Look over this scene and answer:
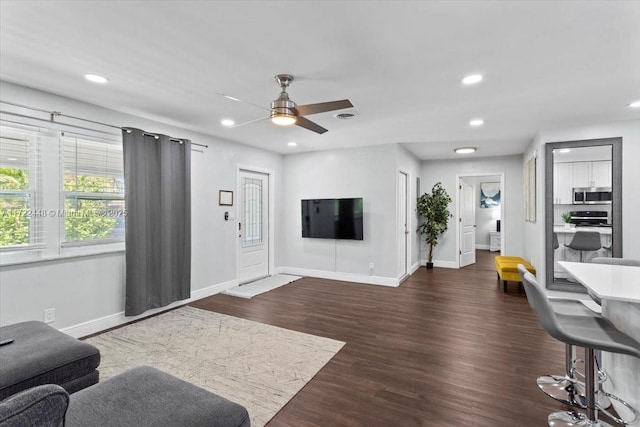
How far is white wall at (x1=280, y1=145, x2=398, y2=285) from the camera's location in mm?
5566

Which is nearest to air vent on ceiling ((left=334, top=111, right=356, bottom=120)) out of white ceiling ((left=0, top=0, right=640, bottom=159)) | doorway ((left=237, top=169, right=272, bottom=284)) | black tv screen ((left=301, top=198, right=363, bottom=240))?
white ceiling ((left=0, top=0, right=640, bottom=159))

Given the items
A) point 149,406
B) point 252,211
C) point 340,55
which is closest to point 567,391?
point 149,406

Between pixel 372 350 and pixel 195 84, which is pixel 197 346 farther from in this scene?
pixel 195 84

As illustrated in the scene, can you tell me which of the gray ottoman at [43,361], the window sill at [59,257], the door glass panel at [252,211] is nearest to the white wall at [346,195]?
the door glass panel at [252,211]

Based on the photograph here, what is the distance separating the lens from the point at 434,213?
7.12m

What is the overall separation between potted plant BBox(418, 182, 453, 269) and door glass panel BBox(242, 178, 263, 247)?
3691mm

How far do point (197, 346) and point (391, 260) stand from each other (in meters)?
3.50

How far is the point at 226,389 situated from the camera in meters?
2.42

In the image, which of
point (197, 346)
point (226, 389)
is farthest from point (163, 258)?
point (226, 389)

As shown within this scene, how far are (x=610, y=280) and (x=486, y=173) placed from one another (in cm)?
568

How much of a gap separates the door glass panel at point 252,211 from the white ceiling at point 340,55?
206cm

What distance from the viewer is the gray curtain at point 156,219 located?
378cm

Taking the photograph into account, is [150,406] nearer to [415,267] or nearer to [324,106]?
[324,106]

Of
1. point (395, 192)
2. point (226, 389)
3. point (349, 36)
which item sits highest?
point (349, 36)
